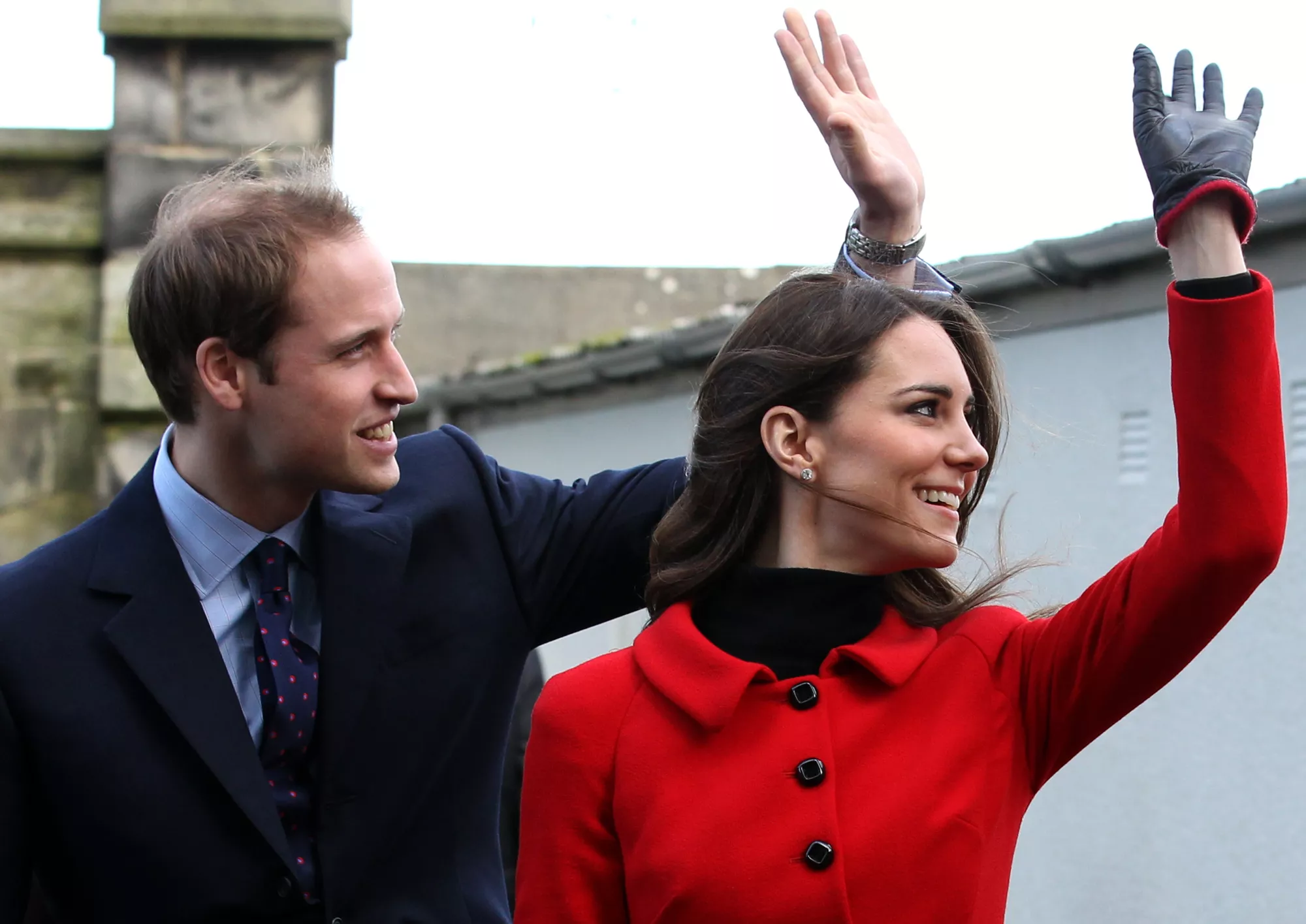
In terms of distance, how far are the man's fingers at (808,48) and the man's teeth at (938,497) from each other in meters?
0.68

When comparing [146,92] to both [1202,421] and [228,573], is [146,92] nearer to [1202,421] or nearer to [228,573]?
[228,573]

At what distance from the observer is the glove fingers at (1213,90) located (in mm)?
1897

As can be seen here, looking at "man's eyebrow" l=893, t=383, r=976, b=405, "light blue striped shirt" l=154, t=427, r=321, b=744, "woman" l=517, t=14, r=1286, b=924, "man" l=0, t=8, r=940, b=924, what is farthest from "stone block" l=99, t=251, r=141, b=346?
"man's eyebrow" l=893, t=383, r=976, b=405

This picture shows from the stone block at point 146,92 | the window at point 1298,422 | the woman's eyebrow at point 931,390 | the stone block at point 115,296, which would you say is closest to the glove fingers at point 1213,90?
the woman's eyebrow at point 931,390

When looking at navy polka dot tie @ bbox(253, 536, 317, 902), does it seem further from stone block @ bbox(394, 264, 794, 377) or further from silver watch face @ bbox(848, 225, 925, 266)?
stone block @ bbox(394, 264, 794, 377)

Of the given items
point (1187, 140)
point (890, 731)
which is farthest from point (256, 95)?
point (1187, 140)

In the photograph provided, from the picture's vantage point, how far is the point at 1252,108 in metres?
1.92

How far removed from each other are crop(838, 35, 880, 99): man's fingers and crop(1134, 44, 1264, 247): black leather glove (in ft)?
1.95

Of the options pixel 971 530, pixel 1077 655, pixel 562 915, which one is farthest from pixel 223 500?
pixel 971 530

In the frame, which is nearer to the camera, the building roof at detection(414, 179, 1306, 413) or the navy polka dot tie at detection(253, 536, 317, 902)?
the navy polka dot tie at detection(253, 536, 317, 902)

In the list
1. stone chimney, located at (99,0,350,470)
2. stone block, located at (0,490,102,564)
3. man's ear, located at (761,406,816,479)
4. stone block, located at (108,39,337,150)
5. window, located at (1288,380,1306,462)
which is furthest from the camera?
stone block, located at (108,39,337,150)

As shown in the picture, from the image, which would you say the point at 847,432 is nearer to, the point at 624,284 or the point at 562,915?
the point at 562,915

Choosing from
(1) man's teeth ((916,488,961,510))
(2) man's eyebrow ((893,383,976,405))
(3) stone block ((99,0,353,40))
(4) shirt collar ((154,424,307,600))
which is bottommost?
(4) shirt collar ((154,424,307,600))

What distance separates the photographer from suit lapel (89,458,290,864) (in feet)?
7.50
